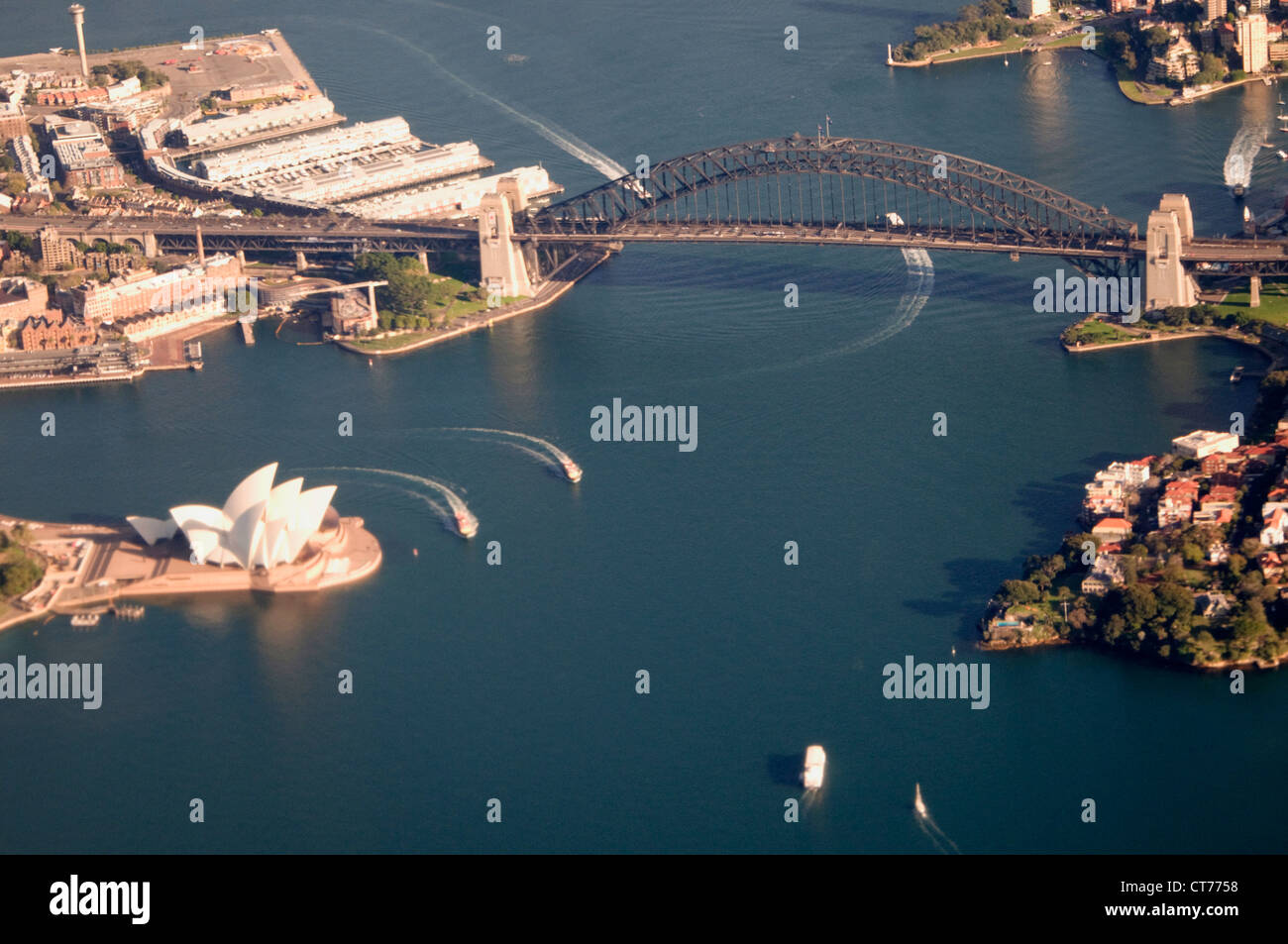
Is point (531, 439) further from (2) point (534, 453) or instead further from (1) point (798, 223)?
(1) point (798, 223)

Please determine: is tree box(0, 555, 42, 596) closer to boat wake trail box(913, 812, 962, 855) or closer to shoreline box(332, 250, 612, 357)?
shoreline box(332, 250, 612, 357)

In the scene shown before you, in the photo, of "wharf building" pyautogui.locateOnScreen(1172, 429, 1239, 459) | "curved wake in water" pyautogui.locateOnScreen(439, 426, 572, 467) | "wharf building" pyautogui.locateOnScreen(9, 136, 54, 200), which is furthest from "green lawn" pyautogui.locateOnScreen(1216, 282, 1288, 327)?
"wharf building" pyautogui.locateOnScreen(9, 136, 54, 200)

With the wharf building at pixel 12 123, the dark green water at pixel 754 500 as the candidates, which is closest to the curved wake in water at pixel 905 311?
the dark green water at pixel 754 500

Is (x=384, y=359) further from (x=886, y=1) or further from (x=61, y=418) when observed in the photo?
(x=886, y=1)

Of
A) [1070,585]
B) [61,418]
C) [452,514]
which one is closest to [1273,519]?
[1070,585]

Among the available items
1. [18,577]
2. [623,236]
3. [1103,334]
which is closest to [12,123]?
[623,236]

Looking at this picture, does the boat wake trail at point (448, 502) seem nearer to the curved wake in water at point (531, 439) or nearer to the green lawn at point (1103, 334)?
the curved wake in water at point (531, 439)
